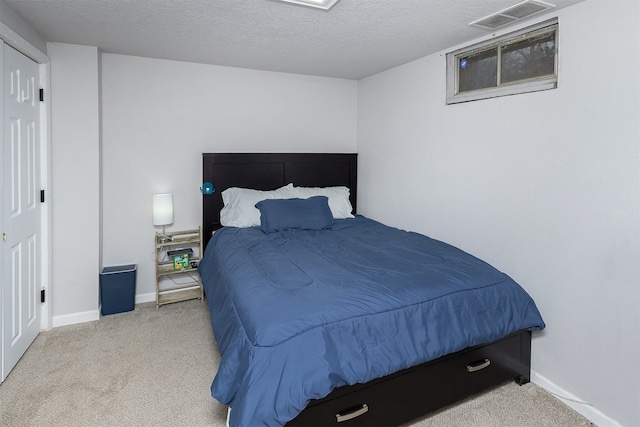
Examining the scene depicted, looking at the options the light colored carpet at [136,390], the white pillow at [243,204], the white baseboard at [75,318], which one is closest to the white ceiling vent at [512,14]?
the white pillow at [243,204]

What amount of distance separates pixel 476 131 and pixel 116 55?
3133 millimetres

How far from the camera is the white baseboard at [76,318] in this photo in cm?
312

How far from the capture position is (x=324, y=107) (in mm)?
4258

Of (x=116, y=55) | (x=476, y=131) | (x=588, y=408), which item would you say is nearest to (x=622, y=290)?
(x=588, y=408)

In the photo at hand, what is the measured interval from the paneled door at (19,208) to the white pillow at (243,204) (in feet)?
4.77

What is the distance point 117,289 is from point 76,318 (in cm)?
37

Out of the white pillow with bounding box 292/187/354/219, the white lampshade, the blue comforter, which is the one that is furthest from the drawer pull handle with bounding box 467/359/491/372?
the white lampshade

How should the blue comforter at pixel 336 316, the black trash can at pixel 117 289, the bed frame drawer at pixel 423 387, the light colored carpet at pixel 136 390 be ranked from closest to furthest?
the blue comforter at pixel 336 316 → the bed frame drawer at pixel 423 387 → the light colored carpet at pixel 136 390 → the black trash can at pixel 117 289

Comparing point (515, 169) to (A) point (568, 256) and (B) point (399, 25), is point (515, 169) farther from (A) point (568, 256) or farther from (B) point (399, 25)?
(B) point (399, 25)

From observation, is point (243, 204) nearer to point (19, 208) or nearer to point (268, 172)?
point (268, 172)

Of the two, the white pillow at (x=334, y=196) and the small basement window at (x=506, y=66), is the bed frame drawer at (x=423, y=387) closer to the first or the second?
the small basement window at (x=506, y=66)

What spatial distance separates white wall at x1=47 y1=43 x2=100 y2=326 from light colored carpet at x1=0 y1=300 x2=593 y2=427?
0.98ft

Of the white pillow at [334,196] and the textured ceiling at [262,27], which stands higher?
the textured ceiling at [262,27]

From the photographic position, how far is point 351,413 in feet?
5.79
